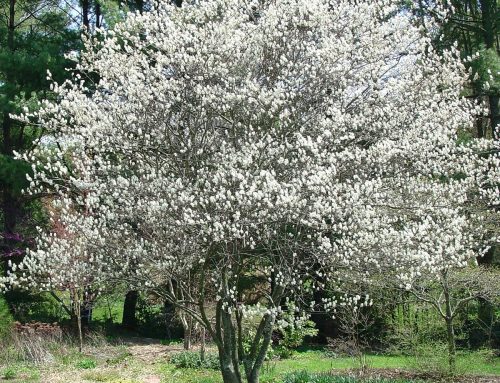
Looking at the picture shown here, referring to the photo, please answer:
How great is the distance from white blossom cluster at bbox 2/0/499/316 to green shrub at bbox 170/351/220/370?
4307mm

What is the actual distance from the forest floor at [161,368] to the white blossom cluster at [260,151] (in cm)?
311

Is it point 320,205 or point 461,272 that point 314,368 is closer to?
point 461,272

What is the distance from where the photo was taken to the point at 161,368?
10531 mm

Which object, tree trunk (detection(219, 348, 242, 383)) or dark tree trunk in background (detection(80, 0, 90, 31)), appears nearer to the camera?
tree trunk (detection(219, 348, 242, 383))

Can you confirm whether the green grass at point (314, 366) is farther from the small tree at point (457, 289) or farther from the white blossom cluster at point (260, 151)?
the white blossom cluster at point (260, 151)

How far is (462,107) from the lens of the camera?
779cm

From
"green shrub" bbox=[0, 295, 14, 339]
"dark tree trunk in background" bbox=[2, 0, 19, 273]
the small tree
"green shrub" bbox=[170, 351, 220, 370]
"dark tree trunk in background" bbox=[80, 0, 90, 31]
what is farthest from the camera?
"dark tree trunk in background" bbox=[80, 0, 90, 31]

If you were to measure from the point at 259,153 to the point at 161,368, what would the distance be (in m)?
6.19

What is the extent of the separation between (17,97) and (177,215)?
1035cm

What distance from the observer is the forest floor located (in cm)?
930

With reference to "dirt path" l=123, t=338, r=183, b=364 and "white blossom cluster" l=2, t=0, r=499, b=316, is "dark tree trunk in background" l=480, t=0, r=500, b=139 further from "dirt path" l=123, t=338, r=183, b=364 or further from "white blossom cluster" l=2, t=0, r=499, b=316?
"dirt path" l=123, t=338, r=183, b=364

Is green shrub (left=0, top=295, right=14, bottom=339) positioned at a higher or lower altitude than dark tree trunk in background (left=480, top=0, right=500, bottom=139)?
lower

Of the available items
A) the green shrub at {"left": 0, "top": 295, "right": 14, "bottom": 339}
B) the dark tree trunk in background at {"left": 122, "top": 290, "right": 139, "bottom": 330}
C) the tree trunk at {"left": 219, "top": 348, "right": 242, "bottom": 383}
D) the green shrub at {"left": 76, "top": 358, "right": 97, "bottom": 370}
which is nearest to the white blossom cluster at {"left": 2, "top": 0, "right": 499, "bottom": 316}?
the tree trunk at {"left": 219, "top": 348, "right": 242, "bottom": 383}

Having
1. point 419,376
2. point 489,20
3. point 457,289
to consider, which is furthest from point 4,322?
point 489,20
